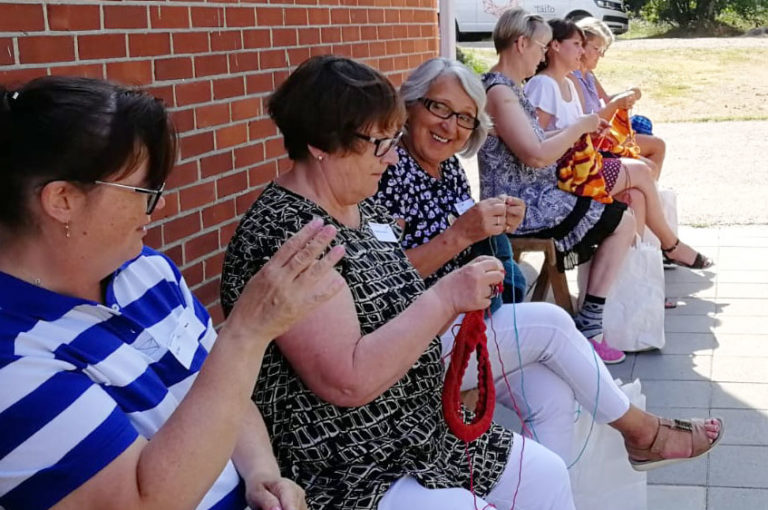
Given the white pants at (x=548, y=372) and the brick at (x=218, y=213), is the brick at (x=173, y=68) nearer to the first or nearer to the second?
the brick at (x=218, y=213)

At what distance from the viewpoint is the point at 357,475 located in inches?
81.3

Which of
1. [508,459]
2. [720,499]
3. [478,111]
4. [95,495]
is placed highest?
[478,111]

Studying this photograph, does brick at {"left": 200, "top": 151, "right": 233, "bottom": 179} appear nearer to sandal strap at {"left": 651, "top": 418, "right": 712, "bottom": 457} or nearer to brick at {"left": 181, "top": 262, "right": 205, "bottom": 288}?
brick at {"left": 181, "top": 262, "right": 205, "bottom": 288}

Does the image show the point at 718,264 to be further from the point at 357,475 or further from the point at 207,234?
the point at 357,475

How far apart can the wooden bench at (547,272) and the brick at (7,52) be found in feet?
8.95

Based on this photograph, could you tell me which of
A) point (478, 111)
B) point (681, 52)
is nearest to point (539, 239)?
point (478, 111)

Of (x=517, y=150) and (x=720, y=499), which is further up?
(x=517, y=150)

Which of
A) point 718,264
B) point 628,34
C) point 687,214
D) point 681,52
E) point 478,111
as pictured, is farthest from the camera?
point 628,34

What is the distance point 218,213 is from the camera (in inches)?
124

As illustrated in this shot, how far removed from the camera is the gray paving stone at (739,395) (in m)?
3.85

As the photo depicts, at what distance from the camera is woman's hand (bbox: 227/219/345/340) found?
1.49m

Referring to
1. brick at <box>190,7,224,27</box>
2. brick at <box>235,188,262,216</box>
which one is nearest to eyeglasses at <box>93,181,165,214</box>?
brick at <box>190,7,224,27</box>

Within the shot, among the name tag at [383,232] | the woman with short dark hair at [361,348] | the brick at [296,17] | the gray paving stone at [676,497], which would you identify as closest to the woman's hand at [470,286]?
the woman with short dark hair at [361,348]

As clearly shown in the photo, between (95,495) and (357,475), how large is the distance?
31.6 inches
